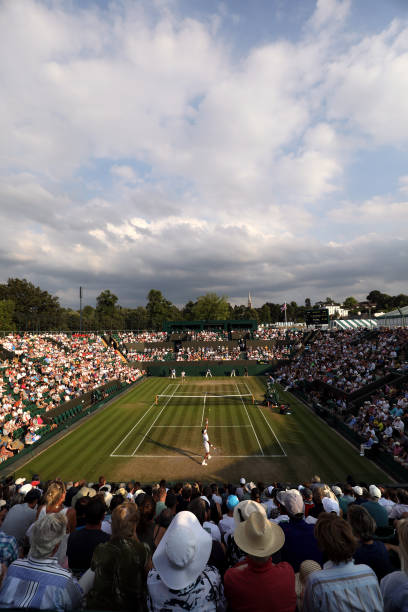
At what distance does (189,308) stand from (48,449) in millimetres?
109933

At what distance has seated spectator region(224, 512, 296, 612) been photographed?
8.34ft

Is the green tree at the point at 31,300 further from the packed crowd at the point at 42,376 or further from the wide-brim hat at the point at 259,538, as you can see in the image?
the wide-brim hat at the point at 259,538

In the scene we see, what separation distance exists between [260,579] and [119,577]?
131cm

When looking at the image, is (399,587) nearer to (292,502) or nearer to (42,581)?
(292,502)

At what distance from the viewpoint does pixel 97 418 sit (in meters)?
24.4

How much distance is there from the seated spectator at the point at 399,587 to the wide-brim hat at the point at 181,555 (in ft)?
5.41

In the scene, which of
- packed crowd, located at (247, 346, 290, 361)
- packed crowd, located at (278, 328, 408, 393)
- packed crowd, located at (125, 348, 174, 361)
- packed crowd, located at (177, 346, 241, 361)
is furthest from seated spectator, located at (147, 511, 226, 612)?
packed crowd, located at (125, 348, 174, 361)

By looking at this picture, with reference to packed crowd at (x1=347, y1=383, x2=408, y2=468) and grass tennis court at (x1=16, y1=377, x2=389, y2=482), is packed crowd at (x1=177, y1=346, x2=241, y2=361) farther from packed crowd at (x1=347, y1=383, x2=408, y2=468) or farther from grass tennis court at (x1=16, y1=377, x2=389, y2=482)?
packed crowd at (x1=347, y1=383, x2=408, y2=468)

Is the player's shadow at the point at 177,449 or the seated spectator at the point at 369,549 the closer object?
the seated spectator at the point at 369,549

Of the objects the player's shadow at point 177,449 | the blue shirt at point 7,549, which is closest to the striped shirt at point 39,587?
the blue shirt at point 7,549

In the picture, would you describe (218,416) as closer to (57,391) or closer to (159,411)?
(159,411)

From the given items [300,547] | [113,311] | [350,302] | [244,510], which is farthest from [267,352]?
[350,302]

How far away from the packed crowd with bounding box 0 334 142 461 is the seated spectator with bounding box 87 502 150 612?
16941mm

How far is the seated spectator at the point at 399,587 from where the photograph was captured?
257cm
